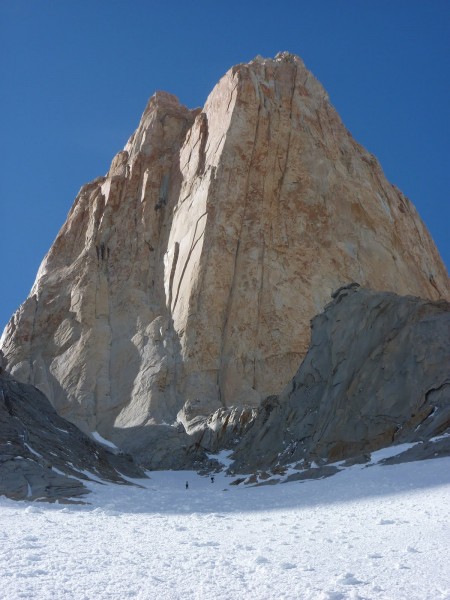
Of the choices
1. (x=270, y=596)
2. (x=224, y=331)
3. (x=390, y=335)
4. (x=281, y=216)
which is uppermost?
(x=281, y=216)

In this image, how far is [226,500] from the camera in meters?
20.8

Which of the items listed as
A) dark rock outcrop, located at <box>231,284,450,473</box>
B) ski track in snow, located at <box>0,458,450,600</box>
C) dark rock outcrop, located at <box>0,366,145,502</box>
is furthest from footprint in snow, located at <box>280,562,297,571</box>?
dark rock outcrop, located at <box>231,284,450,473</box>

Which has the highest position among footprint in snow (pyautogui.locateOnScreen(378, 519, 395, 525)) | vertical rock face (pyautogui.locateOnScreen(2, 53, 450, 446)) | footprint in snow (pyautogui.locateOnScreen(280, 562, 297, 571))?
vertical rock face (pyautogui.locateOnScreen(2, 53, 450, 446))

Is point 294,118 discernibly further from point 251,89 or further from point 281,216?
point 281,216

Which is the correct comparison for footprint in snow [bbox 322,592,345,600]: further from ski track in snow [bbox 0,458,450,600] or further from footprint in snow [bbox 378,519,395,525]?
footprint in snow [bbox 378,519,395,525]

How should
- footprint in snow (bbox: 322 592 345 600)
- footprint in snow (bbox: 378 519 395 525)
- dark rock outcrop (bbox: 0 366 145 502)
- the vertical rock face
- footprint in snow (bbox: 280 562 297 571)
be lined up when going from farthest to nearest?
the vertical rock face, dark rock outcrop (bbox: 0 366 145 502), footprint in snow (bbox: 378 519 395 525), footprint in snow (bbox: 280 562 297 571), footprint in snow (bbox: 322 592 345 600)

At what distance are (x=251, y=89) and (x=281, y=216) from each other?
40.4 feet

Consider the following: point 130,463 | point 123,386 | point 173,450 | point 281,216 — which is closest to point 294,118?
point 281,216

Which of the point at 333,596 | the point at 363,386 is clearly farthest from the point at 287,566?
the point at 363,386

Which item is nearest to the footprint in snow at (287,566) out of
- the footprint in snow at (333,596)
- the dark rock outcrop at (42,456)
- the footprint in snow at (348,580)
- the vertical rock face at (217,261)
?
the footprint in snow at (348,580)

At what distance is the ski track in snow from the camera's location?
7883 mm

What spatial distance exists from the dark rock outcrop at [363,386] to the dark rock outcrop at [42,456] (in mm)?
7128

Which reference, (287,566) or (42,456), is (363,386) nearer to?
(42,456)

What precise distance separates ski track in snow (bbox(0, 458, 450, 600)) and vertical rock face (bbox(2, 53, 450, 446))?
3298 centimetres
